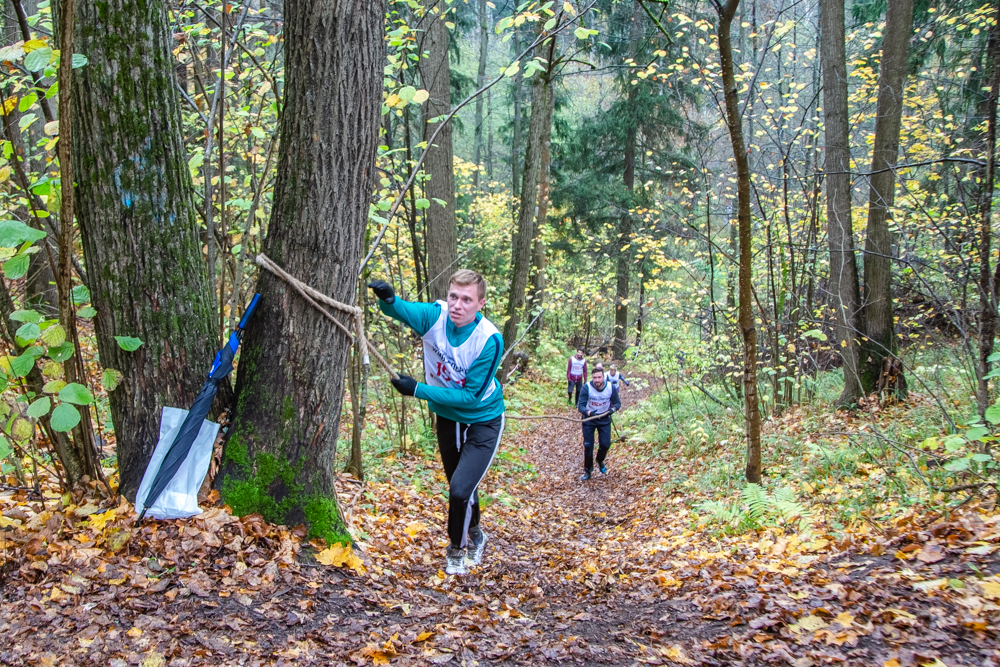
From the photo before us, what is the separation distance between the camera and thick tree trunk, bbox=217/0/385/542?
334 centimetres

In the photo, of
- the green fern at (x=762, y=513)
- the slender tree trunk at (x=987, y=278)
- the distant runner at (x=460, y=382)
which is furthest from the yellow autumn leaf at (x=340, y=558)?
the slender tree trunk at (x=987, y=278)

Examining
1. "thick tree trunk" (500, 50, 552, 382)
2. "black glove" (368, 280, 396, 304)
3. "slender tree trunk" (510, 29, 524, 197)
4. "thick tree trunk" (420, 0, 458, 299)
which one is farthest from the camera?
"slender tree trunk" (510, 29, 524, 197)

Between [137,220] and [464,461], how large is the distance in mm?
2512

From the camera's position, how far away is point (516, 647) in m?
3.06

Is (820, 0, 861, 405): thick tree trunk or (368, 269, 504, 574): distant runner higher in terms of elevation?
(820, 0, 861, 405): thick tree trunk

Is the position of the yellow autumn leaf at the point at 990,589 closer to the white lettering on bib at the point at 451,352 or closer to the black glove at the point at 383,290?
the white lettering on bib at the point at 451,352

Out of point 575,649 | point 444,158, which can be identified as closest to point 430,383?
point 575,649

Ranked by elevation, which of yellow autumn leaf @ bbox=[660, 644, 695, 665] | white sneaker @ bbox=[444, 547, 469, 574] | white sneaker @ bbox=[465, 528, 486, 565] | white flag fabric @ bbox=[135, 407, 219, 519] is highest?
white flag fabric @ bbox=[135, 407, 219, 519]

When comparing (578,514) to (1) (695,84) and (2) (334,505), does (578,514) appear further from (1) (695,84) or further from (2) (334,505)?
(1) (695,84)

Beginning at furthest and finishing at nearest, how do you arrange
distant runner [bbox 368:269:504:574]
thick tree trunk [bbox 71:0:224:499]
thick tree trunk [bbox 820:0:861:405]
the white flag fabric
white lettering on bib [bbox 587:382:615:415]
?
white lettering on bib [bbox 587:382:615:415]
thick tree trunk [bbox 820:0:861:405]
distant runner [bbox 368:269:504:574]
the white flag fabric
thick tree trunk [bbox 71:0:224:499]

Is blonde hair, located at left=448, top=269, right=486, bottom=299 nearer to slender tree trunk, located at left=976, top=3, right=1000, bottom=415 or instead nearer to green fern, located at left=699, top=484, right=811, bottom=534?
green fern, located at left=699, top=484, right=811, bottom=534

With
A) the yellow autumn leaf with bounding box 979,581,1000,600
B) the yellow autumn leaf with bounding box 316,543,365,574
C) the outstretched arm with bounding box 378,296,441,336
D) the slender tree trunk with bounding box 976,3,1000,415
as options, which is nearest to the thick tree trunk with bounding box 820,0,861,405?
the slender tree trunk with bounding box 976,3,1000,415

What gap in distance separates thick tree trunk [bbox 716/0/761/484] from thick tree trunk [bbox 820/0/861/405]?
13.4 feet

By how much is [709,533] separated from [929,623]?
2.69m
